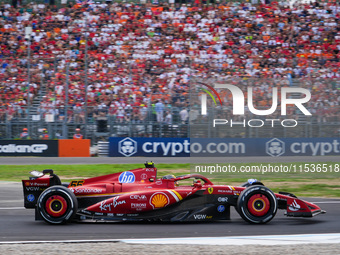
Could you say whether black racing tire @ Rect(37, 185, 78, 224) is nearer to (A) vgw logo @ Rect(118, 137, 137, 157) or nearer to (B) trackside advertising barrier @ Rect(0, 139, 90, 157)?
(A) vgw logo @ Rect(118, 137, 137, 157)

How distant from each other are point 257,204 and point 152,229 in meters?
1.52

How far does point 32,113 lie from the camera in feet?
66.1

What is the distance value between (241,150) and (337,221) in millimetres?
4775

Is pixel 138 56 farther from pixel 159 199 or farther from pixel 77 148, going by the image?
pixel 159 199

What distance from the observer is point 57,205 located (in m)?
7.41

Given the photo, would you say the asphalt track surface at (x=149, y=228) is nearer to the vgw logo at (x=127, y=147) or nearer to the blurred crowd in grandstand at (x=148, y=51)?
the vgw logo at (x=127, y=147)

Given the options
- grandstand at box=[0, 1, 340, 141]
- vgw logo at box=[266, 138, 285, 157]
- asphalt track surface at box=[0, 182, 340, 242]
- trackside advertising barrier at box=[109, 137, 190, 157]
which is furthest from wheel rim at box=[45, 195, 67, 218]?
trackside advertising barrier at box=[109, 137, 190, 157]

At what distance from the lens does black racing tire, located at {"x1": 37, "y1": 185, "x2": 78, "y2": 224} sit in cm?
736

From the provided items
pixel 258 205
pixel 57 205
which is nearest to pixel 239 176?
pixel 258 205

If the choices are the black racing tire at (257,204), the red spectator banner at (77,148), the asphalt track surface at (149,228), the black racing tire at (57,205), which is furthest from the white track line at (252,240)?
the red spectator banner at (77,148)

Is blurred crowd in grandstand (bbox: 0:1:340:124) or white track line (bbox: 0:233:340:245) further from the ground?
blurred crowd in grandstand (bbox: 0:1:340:124)

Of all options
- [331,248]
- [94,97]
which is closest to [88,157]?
[94,97]

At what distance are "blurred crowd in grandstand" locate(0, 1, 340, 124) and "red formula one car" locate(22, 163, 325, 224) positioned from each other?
1196 cm

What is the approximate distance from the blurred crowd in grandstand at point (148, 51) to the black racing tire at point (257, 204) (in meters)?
12.1
